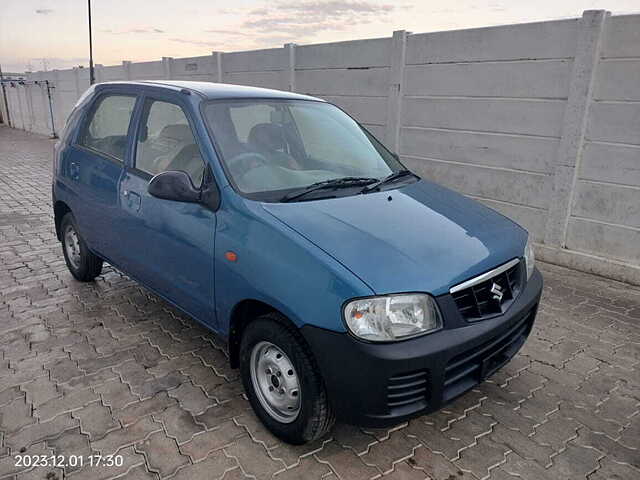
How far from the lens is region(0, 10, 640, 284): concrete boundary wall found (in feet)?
15.7

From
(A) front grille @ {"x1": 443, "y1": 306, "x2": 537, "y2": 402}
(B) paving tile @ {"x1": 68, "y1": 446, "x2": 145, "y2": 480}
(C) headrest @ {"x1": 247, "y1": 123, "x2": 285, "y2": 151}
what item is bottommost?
(B) paving tile @ {"x1": 68, "y1": 446, "x2": 145, "y2": 480}

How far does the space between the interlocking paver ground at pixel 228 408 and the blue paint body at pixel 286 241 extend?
0.50m

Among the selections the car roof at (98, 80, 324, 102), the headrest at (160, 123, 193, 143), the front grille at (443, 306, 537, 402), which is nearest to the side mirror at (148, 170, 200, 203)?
the headrest at (160, 123, 193, 143)

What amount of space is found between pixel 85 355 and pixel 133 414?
864mm

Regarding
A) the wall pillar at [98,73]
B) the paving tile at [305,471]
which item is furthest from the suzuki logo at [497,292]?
the wall pillar at [98,73]

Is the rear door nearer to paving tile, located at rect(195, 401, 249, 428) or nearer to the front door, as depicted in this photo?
the front door

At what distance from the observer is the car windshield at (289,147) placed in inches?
109

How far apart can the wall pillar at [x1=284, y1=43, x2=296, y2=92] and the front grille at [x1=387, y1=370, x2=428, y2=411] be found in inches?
278

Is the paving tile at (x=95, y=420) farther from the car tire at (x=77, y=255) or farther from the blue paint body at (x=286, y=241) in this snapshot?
the car tire at (x=77, y=255)

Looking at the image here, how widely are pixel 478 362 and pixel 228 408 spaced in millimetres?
1464

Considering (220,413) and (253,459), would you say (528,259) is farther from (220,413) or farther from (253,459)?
(220,413)

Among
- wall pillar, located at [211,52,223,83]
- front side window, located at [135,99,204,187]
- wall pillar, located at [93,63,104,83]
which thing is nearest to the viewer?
front side window, located at [135,99,204,187]

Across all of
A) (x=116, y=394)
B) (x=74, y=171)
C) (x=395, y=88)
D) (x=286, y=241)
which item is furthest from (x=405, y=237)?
(x=395, y=88)

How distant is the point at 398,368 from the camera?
2.03 metres
